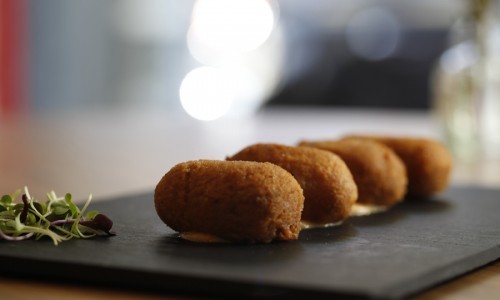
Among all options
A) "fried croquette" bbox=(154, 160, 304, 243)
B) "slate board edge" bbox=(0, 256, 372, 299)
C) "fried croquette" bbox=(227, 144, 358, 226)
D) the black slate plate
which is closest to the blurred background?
"fried croquette" bbox=(227, 144, 358, 226)

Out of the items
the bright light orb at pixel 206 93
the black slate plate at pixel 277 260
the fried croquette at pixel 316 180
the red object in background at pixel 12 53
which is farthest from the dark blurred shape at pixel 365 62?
the black slate plate at pixel 277 260

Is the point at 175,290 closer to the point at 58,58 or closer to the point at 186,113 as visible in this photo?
the point at 58,58

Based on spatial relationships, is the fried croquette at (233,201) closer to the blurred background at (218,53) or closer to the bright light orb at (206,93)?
the blurred background at (218,53)

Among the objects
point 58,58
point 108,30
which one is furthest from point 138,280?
point 108,30

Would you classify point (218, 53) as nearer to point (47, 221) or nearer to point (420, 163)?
point (420, 163)

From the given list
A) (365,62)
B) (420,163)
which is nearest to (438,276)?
(420,163)

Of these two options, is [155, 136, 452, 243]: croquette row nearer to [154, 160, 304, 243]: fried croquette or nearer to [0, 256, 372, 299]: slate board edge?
[154, 160, 304, 243]: fried croquette
